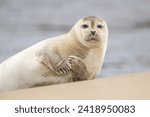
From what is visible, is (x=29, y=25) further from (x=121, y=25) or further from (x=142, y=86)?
(x=142, y=86)

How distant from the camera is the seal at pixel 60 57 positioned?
8.77 ft

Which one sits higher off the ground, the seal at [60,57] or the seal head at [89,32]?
the seal head at [89,32]

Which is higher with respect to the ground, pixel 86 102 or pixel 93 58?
pixel 93 58

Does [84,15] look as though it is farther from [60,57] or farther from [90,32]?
[60,57]

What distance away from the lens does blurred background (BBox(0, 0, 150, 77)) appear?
265 centimetres

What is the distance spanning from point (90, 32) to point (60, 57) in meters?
0.21

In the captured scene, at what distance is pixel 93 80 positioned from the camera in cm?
273

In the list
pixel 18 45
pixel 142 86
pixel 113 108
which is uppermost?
pixel 18 45

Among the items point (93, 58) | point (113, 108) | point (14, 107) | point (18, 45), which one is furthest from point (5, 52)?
point (113, 108)

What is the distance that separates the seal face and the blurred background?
0.13ft

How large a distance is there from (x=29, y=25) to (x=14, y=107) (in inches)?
17.5

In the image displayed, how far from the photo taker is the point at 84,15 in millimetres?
2701

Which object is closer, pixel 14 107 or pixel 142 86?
pixel 14 107

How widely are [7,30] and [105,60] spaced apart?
1.78ft
